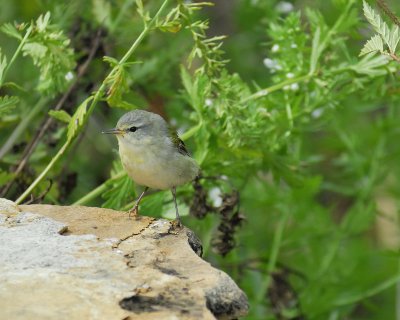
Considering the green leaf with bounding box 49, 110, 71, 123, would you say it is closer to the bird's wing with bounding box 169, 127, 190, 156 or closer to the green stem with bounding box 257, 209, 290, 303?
the bird's wing with bounding box 169, 127, 190, 156

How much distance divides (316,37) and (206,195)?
119cm

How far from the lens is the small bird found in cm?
486

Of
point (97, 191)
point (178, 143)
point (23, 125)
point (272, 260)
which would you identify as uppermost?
point (178, 143)

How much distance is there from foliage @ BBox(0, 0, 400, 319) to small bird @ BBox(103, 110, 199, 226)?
0.18 meters

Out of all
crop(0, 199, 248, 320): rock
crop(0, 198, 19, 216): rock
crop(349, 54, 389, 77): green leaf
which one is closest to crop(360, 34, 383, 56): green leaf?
crop(0, 199, 248, 320): rock

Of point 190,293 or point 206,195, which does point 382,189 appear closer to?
point 206,195

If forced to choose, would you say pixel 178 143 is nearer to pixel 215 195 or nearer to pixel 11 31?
pixel 215 195

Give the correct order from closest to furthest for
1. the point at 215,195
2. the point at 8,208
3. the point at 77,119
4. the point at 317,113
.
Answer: the point at 8,208 < the point at 77,119 < the point at 215,195 < the point at 317,113

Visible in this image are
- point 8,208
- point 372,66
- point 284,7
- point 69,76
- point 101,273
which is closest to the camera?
point 101,273

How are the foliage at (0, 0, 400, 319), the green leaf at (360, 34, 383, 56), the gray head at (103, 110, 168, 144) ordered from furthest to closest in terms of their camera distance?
the gray head at (103, 110, 168, 144)
the foliage at (0, 0, 400, 319)
the green leaf at (360, 34, 383, 56)

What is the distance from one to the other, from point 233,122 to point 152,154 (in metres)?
0.50

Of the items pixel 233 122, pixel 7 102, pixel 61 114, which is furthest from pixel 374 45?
pixel 7 102

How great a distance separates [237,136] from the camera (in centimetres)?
507

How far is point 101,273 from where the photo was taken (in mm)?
3529
